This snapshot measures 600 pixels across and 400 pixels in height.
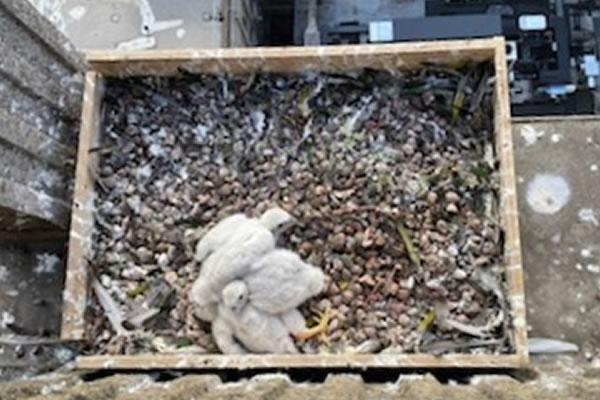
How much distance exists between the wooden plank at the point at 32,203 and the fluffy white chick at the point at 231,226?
1.36 ft

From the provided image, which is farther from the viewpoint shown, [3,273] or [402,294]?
[3,273]

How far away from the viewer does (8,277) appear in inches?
88.5

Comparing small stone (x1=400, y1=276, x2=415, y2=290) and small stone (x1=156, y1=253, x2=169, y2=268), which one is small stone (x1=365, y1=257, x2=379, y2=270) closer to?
small stone (x1=400, y1=276, x2=415, y2=290)

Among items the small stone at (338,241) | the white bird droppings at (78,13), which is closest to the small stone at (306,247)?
the small stone at (338,241)

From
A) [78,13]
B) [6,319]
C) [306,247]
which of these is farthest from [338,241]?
[78,13]

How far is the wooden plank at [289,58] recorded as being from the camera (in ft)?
7.07

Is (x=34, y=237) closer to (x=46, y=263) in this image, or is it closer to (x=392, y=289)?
(x=46, y=263)

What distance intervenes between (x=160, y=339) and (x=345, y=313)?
48cm

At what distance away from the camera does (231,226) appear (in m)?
2.04

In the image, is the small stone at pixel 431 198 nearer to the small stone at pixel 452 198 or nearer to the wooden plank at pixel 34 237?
the small stone at pixel 452 198

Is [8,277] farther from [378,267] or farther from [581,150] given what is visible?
[581,150]

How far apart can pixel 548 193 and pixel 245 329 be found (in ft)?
3.02

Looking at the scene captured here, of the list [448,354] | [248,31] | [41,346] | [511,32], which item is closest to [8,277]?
[41,346]

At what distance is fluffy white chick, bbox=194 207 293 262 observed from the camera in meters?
2.03
